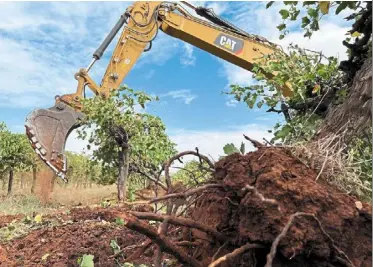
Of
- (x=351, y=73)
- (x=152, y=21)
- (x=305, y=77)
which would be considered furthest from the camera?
(x=152, y=21)

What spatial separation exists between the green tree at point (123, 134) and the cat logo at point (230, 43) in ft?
10.8

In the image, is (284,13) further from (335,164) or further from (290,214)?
(290,214)

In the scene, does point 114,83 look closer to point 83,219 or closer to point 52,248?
point 83,219

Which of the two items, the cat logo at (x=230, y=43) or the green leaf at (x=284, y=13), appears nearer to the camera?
the green leaf at (x=284, y=13)

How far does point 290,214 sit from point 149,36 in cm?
1074

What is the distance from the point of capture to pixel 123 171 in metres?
14.0

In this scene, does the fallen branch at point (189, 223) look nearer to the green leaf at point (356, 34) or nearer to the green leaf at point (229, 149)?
the green leaf at point (229, 149)

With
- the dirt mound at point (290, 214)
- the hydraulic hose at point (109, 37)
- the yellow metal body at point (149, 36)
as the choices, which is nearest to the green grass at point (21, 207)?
the yellow metal body at point (149, 36)

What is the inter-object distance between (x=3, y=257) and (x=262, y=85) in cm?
243

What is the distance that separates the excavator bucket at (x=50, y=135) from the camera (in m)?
11.0

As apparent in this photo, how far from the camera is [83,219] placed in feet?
15.8

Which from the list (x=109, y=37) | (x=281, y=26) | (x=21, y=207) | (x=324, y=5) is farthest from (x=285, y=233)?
(x=21, y=207)

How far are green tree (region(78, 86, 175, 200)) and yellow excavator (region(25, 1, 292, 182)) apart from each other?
1.95 feet

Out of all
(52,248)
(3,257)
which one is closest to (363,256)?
(52,248)
